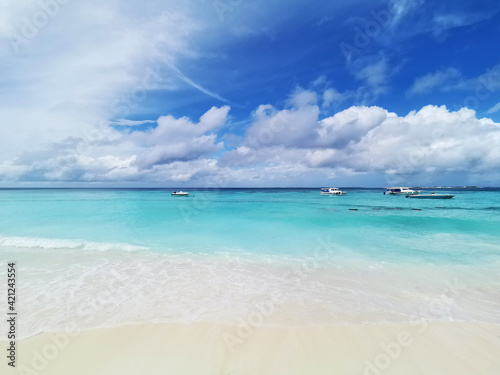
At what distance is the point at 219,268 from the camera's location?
37.6 ft

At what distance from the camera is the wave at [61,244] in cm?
1498

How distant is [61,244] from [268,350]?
1634 cm

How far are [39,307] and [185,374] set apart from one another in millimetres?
5743

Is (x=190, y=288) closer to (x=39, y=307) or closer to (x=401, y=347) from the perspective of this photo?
(x=39, y=307)

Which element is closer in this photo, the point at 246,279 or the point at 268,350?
the point at 268,350

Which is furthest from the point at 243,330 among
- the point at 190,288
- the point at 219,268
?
the point at 219,268
